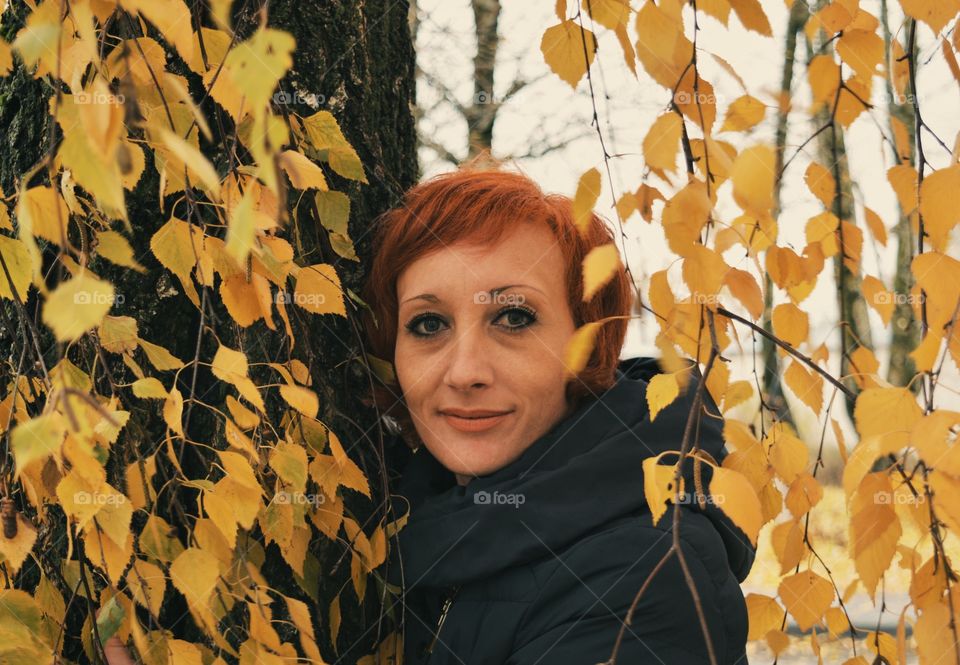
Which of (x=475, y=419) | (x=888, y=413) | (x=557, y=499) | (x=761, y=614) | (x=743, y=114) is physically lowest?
(x=761, y=614)

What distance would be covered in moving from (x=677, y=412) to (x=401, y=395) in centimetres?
56

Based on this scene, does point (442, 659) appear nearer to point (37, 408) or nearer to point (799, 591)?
point (799, 591)

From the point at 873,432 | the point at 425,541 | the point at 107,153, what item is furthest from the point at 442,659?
the point at 107,153

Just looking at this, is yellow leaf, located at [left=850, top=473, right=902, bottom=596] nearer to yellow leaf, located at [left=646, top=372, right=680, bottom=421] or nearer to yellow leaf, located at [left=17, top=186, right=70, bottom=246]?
yellow leaf, located at [left=646, top=372, right=680, bottom=421]

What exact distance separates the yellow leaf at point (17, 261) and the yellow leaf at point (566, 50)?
2.19 ft

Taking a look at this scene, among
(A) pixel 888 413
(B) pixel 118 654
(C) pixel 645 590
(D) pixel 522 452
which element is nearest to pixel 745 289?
(A) pixel 888 413

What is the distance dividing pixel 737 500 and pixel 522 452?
85cm

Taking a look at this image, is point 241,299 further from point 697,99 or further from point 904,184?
point 904,184

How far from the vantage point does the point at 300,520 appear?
1.35 m

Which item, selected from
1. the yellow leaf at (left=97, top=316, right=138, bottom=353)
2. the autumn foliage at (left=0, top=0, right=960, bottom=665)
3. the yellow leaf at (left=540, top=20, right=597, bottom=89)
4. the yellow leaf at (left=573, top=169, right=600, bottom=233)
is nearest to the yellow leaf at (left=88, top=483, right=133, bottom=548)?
the autumn foliage at (left=0, top=0, right=960, bottom=665)

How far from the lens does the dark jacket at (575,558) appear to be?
1.43 metres

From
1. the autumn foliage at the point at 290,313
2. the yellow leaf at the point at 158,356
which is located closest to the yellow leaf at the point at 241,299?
the autumn foliage at the point at 290,313

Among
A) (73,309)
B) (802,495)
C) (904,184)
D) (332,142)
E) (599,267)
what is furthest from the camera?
(332,142)

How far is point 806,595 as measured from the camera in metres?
1.37
